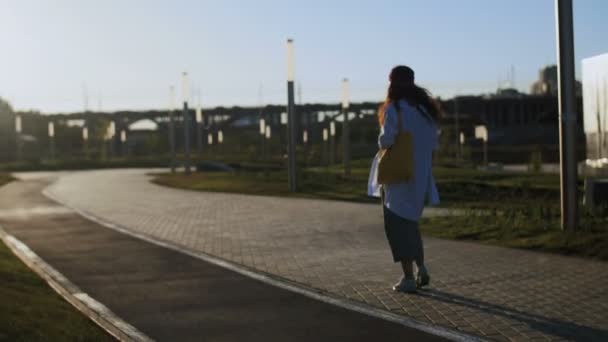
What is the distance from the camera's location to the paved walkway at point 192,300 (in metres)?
5.63

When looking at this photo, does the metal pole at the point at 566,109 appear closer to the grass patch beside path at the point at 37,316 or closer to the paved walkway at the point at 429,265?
the paved walkway at the point at 429,265

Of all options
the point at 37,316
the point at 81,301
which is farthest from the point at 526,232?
the point at 37,316

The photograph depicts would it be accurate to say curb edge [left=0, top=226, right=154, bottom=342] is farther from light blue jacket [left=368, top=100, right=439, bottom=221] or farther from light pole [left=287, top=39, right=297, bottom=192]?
light pole [left=287, top=39, right=297, bottom=192]

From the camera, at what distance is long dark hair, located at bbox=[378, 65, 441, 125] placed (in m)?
6.70

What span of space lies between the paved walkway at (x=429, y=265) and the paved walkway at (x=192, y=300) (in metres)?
0.42

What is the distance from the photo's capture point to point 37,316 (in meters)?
5.95

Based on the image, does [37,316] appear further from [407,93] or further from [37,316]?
[407,93]

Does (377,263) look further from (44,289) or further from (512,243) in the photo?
(44,289)

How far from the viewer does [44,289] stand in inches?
296

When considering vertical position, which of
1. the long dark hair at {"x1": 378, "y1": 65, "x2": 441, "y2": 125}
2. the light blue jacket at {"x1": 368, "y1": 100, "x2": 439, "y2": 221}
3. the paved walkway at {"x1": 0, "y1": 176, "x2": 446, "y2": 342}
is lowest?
the paved walkway at {"x1": 0, "y1": 176, "x2": 446, "y2": 342}

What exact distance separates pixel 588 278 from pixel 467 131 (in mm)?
74011

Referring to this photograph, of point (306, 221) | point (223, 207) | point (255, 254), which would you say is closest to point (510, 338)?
point (255, 254)

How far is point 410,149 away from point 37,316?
10.1 feet

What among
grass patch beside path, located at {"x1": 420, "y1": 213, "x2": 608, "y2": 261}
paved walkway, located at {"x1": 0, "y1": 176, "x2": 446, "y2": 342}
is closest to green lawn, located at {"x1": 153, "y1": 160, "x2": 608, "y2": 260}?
grass patch beside path, located at {"x1": 420, "y1": 213, "x2": 608, "y2": 261}
